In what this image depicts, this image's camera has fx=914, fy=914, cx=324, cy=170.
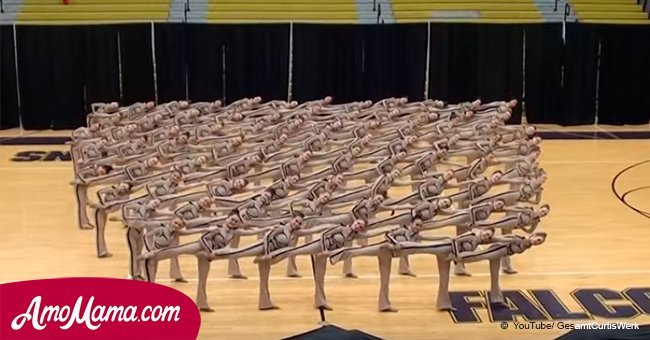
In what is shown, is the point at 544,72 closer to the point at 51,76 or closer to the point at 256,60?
the point at 256,60

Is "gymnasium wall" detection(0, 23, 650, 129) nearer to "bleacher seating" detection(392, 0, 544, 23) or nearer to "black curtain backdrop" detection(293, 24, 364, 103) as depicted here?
"black curtain backdrop" detection(293, 24, 364, 103)

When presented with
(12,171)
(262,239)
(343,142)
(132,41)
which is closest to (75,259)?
(262,239)

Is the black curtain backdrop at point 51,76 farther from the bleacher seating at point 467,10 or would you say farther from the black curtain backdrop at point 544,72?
the black curtain backdrop at point 544,72

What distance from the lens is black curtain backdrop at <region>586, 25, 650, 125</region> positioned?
47.4ft

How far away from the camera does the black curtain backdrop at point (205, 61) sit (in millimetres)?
14312

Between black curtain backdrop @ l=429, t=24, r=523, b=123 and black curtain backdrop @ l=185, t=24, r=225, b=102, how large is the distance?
3366 millimetres

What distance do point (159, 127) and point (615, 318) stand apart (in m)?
5.72

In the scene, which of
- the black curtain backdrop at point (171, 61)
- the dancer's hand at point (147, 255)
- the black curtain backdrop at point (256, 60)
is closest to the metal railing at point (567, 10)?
the black curtain backdrop at point (256, 60)

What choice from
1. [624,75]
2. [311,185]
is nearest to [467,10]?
[624,75]

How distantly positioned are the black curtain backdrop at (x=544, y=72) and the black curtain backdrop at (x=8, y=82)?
807 cm

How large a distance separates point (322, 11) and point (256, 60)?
2.11 m

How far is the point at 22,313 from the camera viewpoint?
523cm

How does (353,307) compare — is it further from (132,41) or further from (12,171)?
(132,41)

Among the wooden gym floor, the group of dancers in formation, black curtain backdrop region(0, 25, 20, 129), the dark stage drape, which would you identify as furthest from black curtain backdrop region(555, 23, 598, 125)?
black curtain backdrop region(0, 25, 20, 129)
